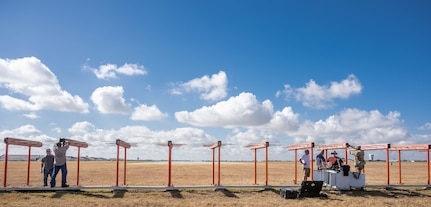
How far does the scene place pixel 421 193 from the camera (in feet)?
62.1

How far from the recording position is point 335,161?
1920 cm

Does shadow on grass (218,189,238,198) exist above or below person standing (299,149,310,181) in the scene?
below

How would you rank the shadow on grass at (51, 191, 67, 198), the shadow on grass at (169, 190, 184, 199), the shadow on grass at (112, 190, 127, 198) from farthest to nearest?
the shadow on grass at (169, 190, 184, 199)
the shadow on grass at (112, 190, 127, 198)
the shadow on grass at (51, 191, 67, 198)

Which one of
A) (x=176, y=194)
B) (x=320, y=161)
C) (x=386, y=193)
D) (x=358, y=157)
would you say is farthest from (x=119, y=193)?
(x=386, y=193)

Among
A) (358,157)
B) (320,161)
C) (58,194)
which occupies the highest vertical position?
(358,157)

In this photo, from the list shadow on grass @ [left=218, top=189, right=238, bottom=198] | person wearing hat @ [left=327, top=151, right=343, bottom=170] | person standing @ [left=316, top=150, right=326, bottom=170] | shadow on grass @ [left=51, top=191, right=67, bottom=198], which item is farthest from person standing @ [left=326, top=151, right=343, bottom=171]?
shadow on grass @ [left=51, top=191, right=67, bottom=198]

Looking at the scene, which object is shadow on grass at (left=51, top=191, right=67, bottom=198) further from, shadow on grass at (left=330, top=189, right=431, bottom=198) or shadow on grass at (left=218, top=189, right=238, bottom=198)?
shadow on grass at (left=330, top=189, right=431, bottom=198)

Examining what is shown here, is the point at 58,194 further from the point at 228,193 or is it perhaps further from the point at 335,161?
the point at 335,161

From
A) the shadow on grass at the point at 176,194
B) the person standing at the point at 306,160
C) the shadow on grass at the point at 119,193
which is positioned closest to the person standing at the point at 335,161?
the person standing at the point at 306,160

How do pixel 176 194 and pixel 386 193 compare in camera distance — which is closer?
pixel 176 194

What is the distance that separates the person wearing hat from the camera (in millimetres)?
18878

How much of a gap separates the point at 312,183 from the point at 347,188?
2.59m

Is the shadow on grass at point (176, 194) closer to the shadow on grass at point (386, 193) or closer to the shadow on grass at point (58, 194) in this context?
the shadow on grass at point (58, 194)

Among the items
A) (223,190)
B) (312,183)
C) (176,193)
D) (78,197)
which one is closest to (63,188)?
(78,197)
